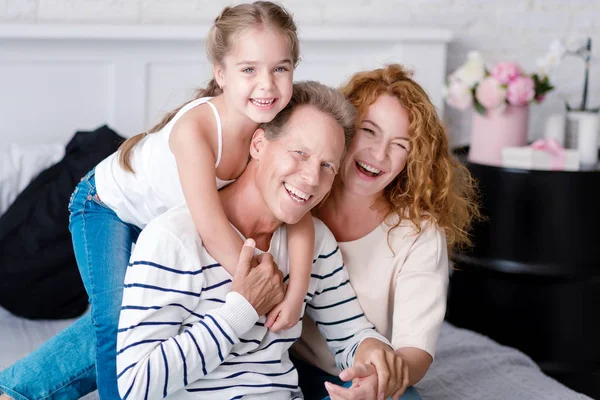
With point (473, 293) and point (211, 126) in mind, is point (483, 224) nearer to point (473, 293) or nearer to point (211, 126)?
point (473, 293)

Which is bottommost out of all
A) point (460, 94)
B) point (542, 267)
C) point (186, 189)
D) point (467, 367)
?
point (467, 367)

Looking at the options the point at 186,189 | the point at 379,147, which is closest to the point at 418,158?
the point at 379,147

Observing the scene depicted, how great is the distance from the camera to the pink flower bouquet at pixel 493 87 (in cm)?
270

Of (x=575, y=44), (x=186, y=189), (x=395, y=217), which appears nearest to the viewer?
(x=186, y=189)

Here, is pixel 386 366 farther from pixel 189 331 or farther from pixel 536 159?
pixel 536 159

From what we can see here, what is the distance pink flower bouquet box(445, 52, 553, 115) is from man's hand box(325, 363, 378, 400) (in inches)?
59.4

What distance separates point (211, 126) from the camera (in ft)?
5.12

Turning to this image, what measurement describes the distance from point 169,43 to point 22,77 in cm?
50

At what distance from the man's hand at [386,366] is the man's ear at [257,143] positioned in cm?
44

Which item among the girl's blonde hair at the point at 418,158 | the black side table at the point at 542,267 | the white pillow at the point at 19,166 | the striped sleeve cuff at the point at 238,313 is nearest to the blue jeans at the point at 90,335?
the striped sleeve cuff at the point at 238,313

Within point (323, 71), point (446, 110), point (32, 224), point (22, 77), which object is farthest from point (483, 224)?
point (22, 77)

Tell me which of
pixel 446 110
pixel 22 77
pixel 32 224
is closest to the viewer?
pixel 32 224

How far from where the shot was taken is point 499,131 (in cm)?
277

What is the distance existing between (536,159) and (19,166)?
168cm
